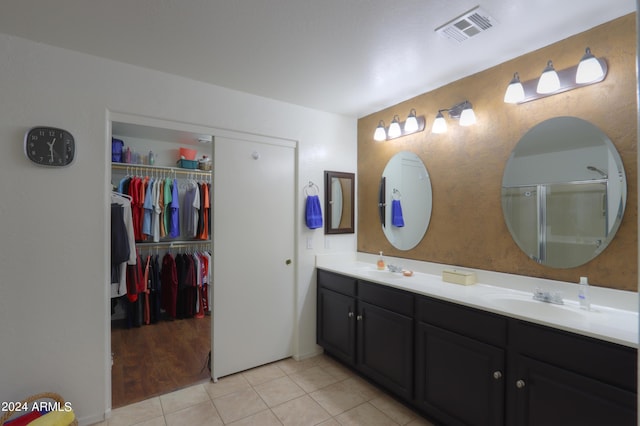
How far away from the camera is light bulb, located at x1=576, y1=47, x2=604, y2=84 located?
1702 millimetres

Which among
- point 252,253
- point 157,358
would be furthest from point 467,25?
point 157,358

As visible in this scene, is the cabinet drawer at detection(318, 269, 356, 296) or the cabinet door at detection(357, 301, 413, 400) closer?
the cabinet door at detection(357, 301, 413, 400)

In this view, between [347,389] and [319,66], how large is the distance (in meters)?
2.56

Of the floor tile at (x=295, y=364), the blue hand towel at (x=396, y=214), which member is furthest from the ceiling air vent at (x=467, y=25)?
the floor tile at (x=295, y=364)

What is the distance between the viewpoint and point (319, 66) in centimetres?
228

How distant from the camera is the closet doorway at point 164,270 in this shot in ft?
10.3

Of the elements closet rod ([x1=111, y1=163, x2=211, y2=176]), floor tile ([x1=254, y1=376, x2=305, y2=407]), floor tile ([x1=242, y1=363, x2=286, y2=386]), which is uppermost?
closet rod ([x1=111, y1=163, x2=211, y2=176])

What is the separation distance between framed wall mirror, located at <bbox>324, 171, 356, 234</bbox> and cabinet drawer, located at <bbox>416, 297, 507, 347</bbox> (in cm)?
137

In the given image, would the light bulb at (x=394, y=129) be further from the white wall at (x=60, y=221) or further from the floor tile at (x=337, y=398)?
the floor tile at (x=337, y=398)

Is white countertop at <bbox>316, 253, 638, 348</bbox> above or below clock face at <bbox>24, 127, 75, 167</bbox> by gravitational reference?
below

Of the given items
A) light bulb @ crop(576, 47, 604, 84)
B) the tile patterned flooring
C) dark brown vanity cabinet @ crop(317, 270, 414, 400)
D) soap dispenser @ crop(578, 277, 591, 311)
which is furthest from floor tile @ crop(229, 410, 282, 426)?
light bulb @ crop(576, 47, 604, 84)

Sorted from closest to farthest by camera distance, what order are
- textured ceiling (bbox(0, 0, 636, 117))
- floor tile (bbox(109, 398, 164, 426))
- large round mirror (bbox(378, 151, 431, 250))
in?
textured ceiling (bbox(0, 0, 636, 117)), floor tile (bbox(109, 398, 164, 426)), large round mirror (bbox(378, 151, 431, 250))

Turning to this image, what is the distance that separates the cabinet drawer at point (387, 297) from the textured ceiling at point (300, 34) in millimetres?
1675

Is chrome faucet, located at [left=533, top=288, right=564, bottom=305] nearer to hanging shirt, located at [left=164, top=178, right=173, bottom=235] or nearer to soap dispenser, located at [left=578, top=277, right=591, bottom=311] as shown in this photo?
soap dispenser, located at [left=578, top=277, right=591, bottom=311]
